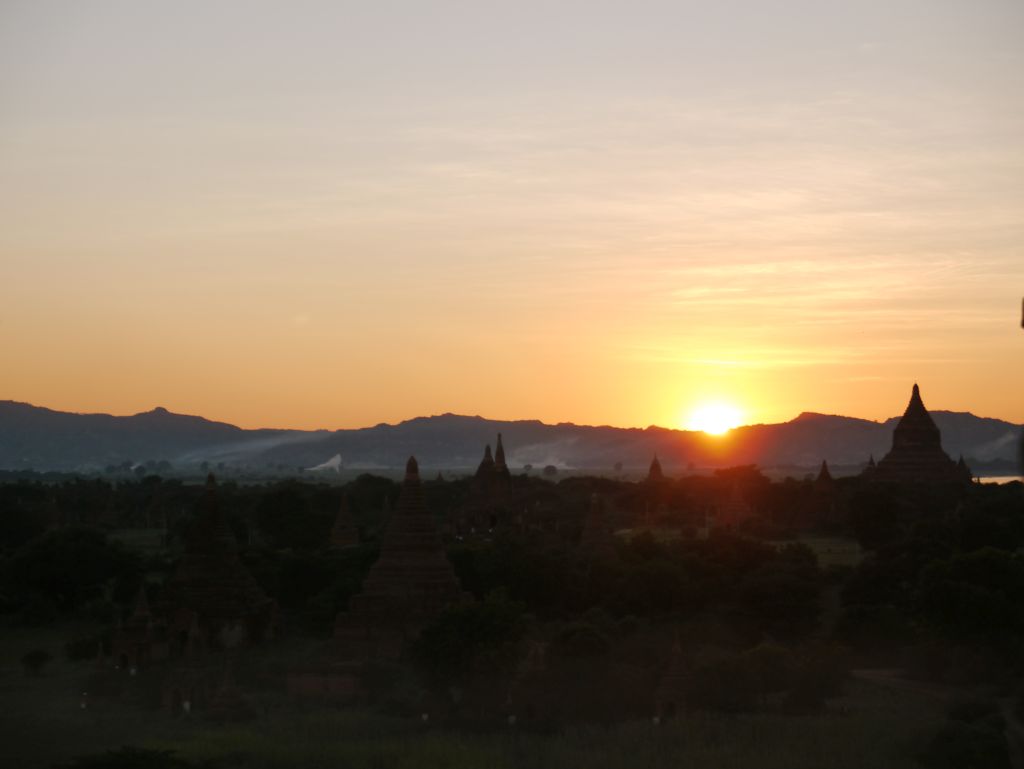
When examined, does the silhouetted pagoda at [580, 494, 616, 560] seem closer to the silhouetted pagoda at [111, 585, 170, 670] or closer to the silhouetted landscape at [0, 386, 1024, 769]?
the silhouetted landscape at [0, 386, 1024, 769]

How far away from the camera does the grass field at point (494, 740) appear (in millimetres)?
31297

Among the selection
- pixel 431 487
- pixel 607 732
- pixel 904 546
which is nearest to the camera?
pixel 607 732

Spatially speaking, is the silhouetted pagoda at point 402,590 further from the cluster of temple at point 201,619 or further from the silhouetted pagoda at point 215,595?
the silhouetted pagoda at point 215,595

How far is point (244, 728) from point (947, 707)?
1489 centimetres

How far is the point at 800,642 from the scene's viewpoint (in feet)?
152

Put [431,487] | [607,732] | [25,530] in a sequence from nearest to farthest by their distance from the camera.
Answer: [607,732]
[25,530]
[431,487]

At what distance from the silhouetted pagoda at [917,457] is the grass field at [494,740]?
52.1 meters

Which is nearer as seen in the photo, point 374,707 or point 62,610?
point 374,707

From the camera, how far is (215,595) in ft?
152

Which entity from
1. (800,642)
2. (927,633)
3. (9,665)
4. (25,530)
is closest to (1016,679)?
(927,633)

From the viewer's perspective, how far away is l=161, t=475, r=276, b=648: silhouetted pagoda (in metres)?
45.4

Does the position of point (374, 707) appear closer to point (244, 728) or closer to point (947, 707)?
point (244, 728)

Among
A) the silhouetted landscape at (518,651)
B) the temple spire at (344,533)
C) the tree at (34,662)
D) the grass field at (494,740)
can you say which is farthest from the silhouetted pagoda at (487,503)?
the grass field at (494,740)

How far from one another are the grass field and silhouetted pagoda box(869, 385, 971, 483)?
52056 millimetres
